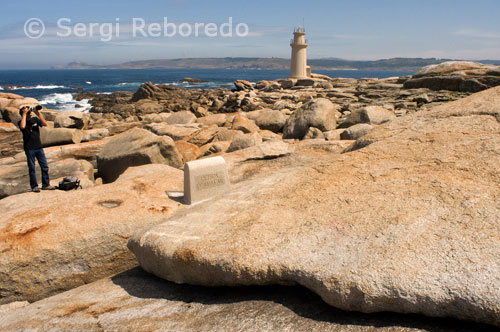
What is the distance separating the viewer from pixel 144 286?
3.98 meters

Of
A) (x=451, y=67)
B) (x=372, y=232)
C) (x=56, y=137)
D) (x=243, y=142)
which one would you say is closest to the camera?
(x=372, y=232)

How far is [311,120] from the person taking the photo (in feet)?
41.7

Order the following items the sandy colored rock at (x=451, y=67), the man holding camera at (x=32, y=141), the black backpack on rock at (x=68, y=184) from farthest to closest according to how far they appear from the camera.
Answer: the sandy colored rock at (x=451, y=67) → the black backpack on rock at (x=68, y=184) → the man holding camera at (x=32, y=141)

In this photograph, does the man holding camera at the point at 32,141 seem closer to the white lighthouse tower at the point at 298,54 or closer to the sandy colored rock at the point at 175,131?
the sandy colored rock at the point at 175,131

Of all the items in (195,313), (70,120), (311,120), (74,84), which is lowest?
(195,313)

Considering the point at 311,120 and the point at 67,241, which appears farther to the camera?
the point at 311,120

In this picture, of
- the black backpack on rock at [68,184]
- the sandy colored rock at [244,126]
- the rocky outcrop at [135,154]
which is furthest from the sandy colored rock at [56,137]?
the sandy colored rock at [244,126]

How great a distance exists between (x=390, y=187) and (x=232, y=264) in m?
1.73

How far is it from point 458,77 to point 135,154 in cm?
1719

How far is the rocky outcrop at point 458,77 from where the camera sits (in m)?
17.8

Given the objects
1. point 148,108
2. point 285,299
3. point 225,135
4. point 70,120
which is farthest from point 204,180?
point 148,108

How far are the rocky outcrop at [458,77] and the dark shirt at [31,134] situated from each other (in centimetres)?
1784

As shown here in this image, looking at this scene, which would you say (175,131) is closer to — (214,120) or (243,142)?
(243,142)

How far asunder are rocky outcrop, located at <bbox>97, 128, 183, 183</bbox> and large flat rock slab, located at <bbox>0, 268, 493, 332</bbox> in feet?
15.1
